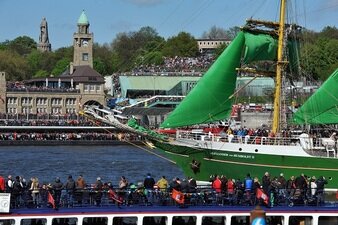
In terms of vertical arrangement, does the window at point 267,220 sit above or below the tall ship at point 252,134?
below

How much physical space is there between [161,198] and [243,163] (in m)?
22.8

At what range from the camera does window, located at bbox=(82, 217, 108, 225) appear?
28.5 metres

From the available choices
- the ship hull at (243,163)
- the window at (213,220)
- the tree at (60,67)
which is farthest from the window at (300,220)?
the tree at (60,67)

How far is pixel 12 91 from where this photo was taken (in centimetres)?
14712

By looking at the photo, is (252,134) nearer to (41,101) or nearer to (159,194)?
(159,194)

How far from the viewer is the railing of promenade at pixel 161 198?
28.2m

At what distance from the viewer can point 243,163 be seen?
2034 inches

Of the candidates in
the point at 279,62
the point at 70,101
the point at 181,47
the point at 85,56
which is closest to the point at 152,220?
the point at 279,62

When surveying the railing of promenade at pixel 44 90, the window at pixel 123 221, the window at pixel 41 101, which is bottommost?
the window at pixel 123 221

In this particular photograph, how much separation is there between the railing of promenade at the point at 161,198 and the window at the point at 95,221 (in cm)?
42

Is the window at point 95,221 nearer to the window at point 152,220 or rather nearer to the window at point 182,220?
the window at point 152,220

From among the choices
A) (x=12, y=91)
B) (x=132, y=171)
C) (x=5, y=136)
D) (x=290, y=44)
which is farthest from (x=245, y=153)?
(x=12, y=91)

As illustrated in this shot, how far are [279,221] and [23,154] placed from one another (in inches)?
2602

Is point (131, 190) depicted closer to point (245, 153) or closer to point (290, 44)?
point (245, 153)
